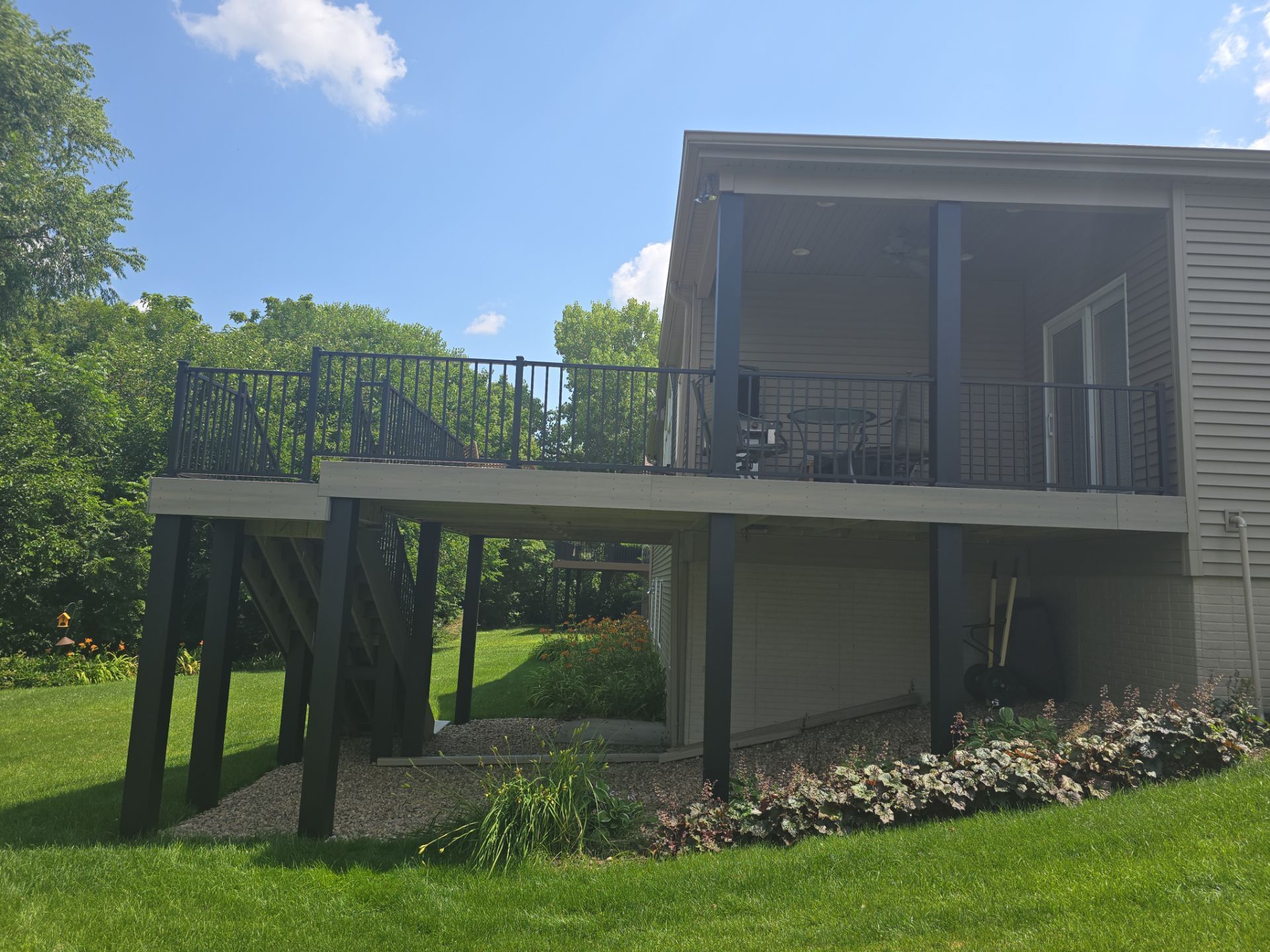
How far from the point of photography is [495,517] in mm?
8562

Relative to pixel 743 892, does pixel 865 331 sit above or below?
above

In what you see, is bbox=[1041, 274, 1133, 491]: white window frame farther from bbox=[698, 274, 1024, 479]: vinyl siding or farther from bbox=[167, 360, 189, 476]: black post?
bbox=[167, 360, 189, 476]: black post

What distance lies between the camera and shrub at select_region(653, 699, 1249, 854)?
5.43m

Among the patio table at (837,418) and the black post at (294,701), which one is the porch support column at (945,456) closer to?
the patio table at (837,418)

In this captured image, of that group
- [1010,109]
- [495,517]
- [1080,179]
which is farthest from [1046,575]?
[495,517]

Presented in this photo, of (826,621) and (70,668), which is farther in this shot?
(70,668)

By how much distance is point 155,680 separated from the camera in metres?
6.43

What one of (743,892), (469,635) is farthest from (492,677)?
(743,892)

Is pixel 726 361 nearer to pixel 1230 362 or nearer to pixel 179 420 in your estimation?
pixel 1230 362

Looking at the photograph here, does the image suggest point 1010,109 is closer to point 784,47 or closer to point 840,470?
point 784,47

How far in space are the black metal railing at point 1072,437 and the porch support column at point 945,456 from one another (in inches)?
11.8

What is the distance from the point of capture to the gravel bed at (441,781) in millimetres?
6793

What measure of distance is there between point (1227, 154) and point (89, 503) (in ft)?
Answer: 64.1

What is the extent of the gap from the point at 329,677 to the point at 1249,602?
6.78m
